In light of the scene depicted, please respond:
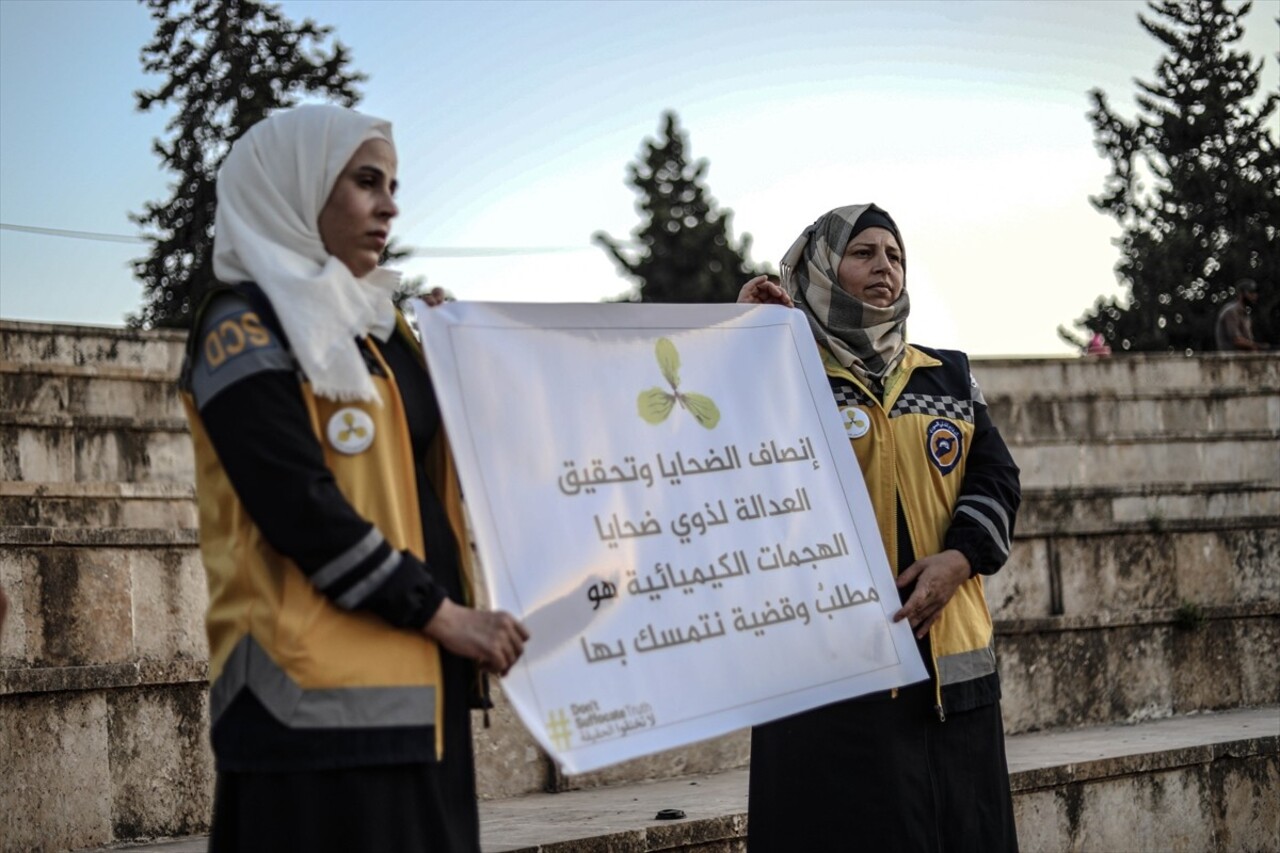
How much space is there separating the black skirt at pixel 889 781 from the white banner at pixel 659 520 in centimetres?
30

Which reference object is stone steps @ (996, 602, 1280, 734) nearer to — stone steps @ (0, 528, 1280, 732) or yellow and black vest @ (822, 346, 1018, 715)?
stone steps @ (0, 528, 1280, 732)

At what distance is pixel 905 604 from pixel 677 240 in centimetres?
3089

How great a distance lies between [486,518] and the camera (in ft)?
10.3

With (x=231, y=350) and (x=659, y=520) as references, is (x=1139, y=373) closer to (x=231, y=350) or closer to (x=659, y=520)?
(x=659, y=520)

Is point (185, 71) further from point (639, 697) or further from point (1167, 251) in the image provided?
point (639, 697)

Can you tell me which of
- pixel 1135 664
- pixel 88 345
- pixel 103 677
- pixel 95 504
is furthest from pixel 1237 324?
pixel 103 677

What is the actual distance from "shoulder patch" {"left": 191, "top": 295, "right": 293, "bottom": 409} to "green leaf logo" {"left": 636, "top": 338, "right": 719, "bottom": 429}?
905 millimetres

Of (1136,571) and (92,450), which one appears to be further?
(92,450)

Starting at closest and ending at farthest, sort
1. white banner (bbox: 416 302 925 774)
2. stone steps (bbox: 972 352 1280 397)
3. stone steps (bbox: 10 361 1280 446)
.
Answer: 1. white banner (bbox: 416 302 925 774)
2. stone steps (bbox: 10 361 1280 446)
3. stone steps (bbox: 972 352 1280 397)

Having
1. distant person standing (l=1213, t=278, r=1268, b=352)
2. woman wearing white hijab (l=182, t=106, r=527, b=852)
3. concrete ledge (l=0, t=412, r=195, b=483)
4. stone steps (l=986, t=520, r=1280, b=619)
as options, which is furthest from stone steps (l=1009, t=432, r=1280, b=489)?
woman wearing white hijab (l=182, t=106, r=527, b=852)

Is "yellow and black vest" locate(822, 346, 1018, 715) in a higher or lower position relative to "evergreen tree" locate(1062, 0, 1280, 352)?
lower

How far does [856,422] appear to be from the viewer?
4105 millimetres

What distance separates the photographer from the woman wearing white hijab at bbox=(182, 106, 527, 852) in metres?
2.83

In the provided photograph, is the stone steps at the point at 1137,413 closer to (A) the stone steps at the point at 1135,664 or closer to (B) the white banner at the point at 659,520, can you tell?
(A) the stone steps at the point at 1135,664
